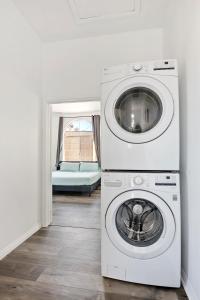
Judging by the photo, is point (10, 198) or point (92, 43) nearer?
point (10, 198)

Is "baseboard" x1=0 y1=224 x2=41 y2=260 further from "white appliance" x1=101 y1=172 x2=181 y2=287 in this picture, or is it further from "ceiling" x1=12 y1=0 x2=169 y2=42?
"ceiling" x1=12 y1=0 x2=169 y2=42

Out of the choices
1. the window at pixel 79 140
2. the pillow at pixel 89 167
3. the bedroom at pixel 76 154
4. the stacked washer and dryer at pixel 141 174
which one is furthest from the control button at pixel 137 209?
the window at pixel 79 140

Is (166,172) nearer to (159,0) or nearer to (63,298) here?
(63,298)

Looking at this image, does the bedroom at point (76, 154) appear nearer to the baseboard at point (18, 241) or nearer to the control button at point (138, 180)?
the baseboard at point (18, 241)

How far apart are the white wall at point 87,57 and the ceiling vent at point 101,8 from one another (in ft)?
1.23

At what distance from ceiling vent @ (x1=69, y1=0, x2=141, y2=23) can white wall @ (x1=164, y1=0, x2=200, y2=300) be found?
0.62 metres

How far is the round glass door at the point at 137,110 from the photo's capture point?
5.44 feet

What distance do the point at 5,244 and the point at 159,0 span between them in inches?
124

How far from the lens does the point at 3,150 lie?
2086 millimetres

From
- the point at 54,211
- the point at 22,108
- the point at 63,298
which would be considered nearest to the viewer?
the point at 63,298

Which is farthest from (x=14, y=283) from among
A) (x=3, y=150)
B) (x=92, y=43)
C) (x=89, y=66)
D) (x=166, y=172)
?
(x=92, y=43)

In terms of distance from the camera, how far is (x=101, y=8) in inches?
89.6

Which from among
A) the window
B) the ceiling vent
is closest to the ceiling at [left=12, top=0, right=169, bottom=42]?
the ceiling vent

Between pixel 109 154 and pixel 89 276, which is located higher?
pixel 109 154
